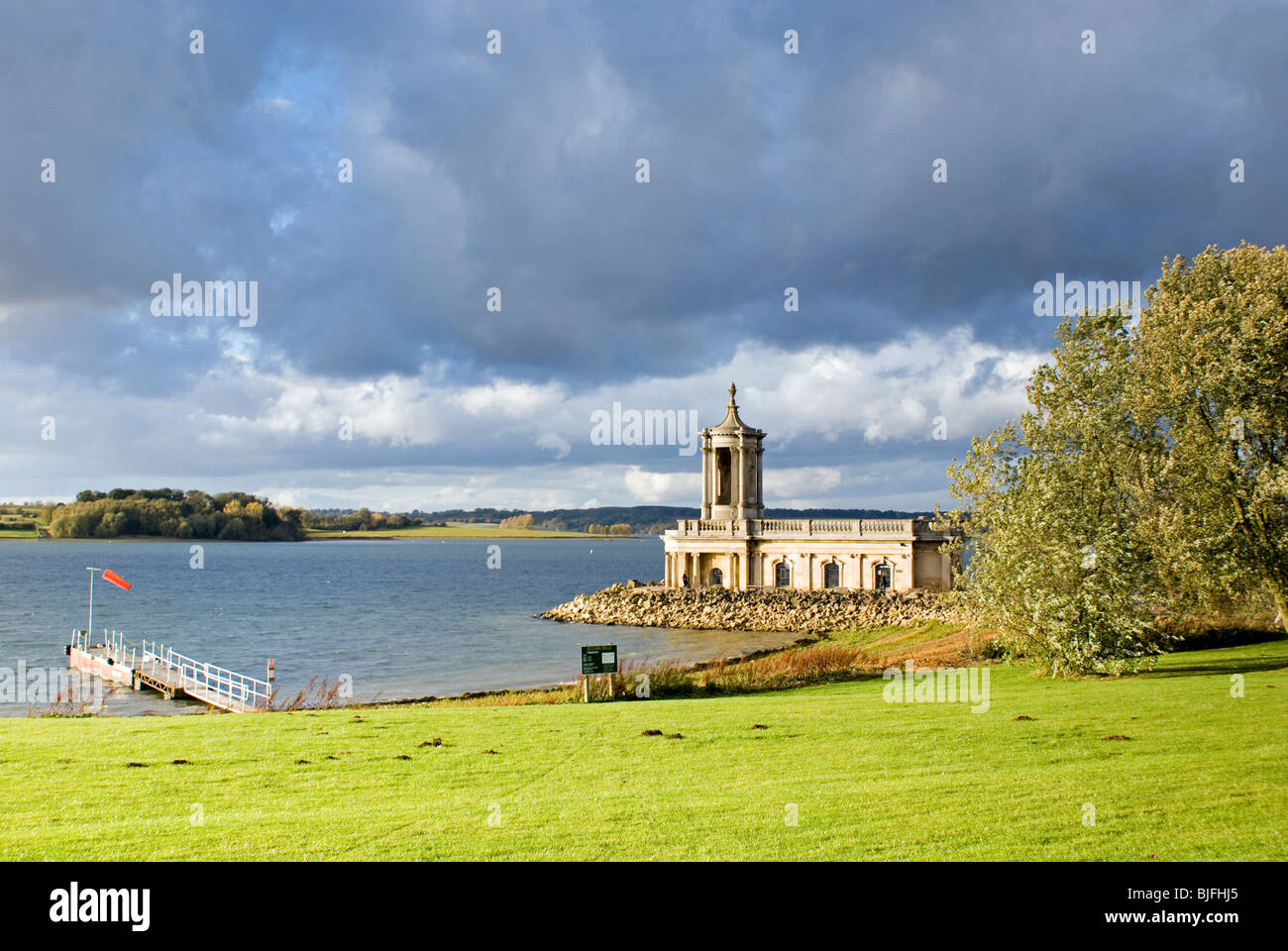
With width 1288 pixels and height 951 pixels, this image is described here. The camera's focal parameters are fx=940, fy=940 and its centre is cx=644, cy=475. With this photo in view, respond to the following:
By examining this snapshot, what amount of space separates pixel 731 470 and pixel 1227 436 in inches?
1771

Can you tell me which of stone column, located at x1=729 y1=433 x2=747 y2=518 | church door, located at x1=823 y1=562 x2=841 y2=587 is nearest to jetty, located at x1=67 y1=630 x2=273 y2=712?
stone column, located at x1=729 y1=433 x2=747 y2=518

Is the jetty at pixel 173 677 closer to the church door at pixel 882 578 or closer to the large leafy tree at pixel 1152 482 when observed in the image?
the large leafy tree at pixel 1152 482

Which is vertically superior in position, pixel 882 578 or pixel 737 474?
pixel 737 474

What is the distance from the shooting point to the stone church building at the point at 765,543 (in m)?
58.9

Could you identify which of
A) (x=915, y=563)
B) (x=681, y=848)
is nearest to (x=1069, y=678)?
(x=681, y=848)

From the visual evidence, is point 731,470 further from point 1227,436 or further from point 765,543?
point 1227,436

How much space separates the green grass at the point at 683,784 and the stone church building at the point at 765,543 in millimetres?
39436

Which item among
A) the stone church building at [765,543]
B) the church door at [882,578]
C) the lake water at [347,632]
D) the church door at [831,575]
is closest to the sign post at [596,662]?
the lake water at [347,632]

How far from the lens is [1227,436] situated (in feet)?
75.2

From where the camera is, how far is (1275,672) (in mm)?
22375

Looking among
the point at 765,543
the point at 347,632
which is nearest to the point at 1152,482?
the point at 765,543

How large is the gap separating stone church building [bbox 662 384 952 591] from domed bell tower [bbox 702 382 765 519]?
2.8 inches
